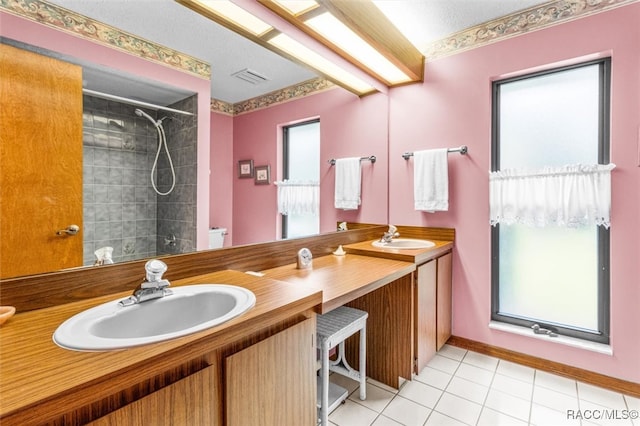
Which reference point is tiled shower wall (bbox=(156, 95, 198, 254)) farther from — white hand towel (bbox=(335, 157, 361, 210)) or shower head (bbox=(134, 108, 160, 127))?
white hand towel (bbox=(335, 157, 361, 210))

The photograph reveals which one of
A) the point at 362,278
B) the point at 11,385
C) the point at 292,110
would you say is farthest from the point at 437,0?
the point at 11,385

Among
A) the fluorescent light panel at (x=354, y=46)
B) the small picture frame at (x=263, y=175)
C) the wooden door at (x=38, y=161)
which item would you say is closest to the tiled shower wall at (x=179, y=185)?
the wooden door at (x=38, y=161)

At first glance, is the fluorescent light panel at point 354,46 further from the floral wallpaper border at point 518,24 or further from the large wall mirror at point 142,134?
the large wall mirror at point 142,134

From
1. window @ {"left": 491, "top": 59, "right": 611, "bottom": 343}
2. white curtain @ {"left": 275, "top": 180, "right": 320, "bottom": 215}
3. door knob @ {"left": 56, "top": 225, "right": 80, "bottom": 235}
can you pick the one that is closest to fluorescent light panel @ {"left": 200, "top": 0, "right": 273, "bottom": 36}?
white curtain @ {"left": 275, "top": 180, "right": 320, "bottom": 215}

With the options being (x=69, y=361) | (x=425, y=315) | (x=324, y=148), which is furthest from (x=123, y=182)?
(x=425, y=315)

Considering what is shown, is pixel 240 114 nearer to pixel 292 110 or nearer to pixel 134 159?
pixel 292 110

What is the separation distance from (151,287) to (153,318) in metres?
0.11

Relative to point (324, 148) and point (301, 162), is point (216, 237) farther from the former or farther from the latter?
point (324, 148)

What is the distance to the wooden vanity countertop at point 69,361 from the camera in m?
0.52

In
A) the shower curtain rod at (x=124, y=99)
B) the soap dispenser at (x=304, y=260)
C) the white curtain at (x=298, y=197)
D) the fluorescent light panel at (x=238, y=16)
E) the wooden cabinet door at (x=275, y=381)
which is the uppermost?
the fluorescent light panel at (x=238, y=16)

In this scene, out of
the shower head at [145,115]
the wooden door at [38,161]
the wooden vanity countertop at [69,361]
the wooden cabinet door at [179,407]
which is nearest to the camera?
the wooden vanity countertop at [69,361]

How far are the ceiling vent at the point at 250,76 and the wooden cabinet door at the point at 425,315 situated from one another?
1460mm

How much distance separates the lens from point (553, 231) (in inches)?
82.1

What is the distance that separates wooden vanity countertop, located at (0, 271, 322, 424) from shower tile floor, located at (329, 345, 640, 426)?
1.16 meters
